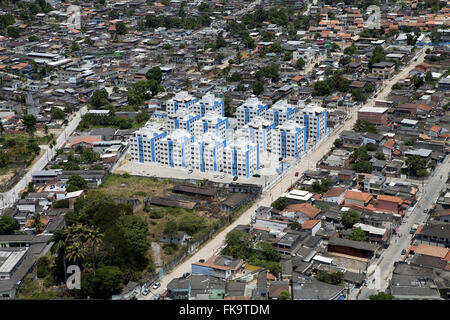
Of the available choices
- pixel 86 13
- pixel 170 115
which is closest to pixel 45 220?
pixel 170 115

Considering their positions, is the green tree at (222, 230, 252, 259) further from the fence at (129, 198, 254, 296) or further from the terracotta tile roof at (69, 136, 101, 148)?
the terracotta tile roof at (69, 136, 101, 148)

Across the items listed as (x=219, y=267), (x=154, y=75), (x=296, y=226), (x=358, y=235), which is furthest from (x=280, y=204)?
(x=154, y=75)

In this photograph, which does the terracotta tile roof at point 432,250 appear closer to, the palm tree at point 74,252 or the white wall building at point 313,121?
the palm tree at point 74,252

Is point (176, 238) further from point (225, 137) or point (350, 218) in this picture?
point (225, 137)

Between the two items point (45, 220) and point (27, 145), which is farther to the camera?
point (27, 145)

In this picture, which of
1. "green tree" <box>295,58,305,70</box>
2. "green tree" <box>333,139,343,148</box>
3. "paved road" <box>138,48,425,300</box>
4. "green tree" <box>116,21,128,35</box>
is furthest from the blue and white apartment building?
"green tree" <box>116,21,128,35</box>
